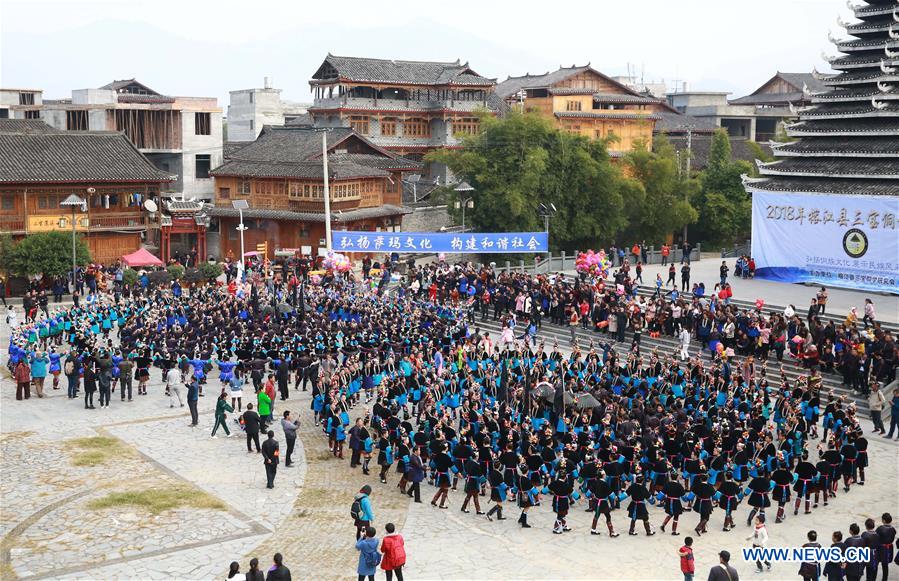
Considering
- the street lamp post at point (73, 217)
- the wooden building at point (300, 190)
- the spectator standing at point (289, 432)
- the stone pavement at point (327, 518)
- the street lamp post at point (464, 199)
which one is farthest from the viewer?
the wooden building at point (300, 190)

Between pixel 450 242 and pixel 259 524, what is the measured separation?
78.2 feet

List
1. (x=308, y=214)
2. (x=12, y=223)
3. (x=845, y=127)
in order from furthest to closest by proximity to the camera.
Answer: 1. (x=308, y=214)
2. (x=12, y=223)
3. (x=845, y=127)

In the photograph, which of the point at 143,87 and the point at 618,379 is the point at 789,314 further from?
the point at 143,87

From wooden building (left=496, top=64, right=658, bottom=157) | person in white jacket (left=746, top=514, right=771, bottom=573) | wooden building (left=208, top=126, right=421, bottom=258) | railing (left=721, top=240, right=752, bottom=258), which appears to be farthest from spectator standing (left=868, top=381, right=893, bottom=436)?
wooden building (left=496, top=64, right=658, bottom=157)

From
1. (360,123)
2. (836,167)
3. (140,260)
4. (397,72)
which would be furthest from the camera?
(397,72)

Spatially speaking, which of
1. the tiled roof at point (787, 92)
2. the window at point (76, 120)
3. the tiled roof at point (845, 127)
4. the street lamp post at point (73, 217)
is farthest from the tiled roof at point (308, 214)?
the tiled roof at point (787, 92)

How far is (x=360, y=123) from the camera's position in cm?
6738

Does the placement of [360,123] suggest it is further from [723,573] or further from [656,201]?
[723,573]

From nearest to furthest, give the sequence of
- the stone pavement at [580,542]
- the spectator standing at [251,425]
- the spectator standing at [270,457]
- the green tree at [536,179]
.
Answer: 1. the stone pavement at [580,542]
2. the spectator standing at [270,457]
3. the spectator standing at [251,425]
4. the green tree at [536,179]

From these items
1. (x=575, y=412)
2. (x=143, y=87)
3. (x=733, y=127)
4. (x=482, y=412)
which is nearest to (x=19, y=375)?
(x=482, y=412)

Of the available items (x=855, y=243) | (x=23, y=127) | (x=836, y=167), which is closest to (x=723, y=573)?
(x=855, y=243)

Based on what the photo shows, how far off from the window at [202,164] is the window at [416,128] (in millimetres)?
14133

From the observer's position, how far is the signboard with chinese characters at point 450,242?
4147 cm

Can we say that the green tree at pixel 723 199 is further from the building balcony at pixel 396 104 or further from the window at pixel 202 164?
the window at pixel 202 164
